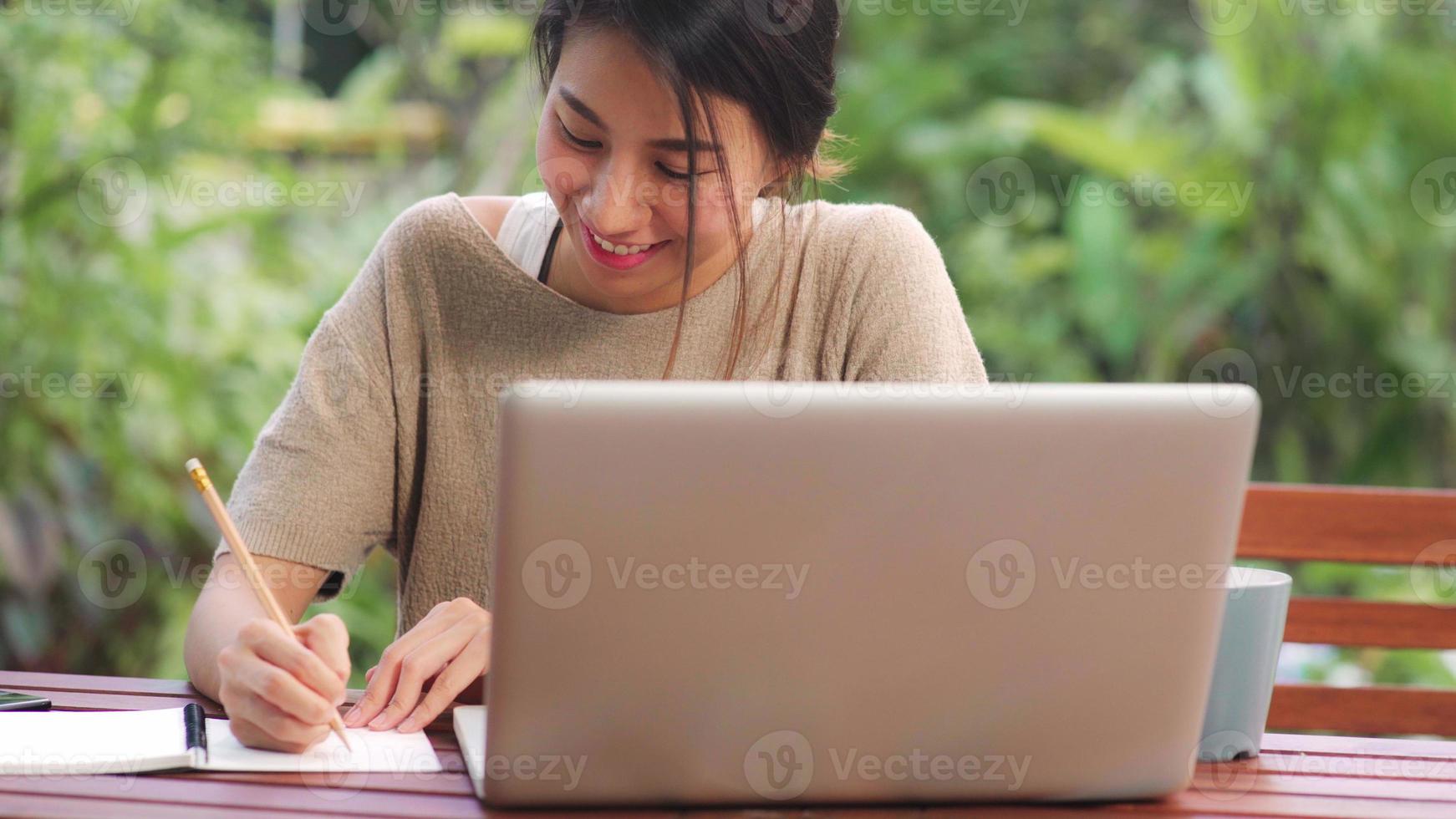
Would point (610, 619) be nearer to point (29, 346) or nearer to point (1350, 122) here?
point (29, 346)

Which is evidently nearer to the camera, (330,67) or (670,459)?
(670,459)

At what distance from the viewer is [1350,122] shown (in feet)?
11.1

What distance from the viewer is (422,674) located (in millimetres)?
958

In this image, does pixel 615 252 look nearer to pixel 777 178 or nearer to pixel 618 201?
pixel 618 201

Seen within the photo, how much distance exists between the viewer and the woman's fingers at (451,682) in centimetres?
94

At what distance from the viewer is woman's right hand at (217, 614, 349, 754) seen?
2.73 ft

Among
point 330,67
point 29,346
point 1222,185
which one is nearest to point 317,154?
point 330,67

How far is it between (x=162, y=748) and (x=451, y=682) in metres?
0.20

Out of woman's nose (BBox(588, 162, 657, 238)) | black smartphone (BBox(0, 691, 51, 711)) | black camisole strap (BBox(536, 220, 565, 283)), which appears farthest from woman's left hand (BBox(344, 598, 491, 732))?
black camisole strap (BBox(536, 220, 565, 283))

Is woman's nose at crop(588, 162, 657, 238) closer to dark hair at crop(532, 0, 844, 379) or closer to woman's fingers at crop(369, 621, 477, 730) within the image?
dark hair at crop(532, 0, 844, 379)

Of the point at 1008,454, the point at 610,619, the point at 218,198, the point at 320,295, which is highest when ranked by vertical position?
the point at 1008,454

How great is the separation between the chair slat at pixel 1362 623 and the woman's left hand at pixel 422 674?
3.65 ft

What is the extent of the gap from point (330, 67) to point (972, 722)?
15.0ft

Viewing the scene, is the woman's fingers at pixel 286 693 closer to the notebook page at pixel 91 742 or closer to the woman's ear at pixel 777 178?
the notebook page at pixel 91 742
